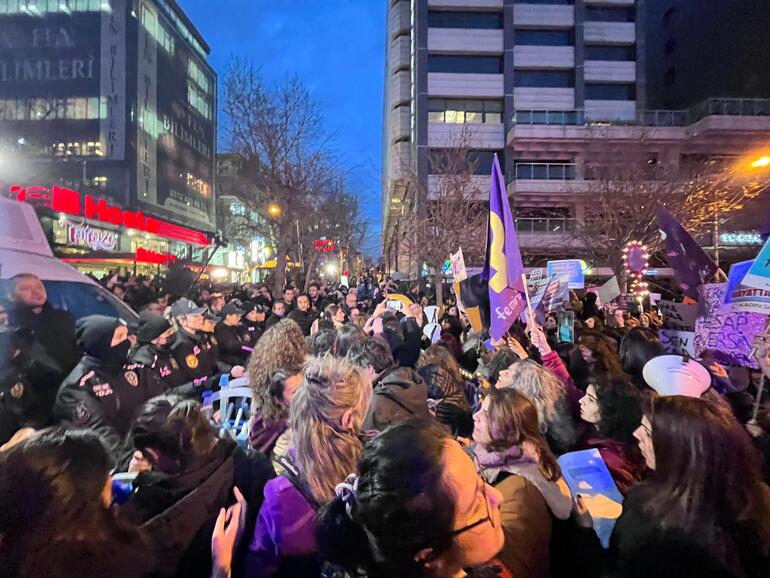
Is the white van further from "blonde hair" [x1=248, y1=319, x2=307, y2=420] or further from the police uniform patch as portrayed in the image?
"blonde hair" [x1=248, y1=319, x2=307, y2=420]

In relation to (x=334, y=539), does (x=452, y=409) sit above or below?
below

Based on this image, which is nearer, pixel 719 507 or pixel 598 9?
pixel 719 507

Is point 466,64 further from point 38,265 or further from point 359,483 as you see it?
point 359,483

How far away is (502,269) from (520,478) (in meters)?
3.13

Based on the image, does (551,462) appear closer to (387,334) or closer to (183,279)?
(387,334)

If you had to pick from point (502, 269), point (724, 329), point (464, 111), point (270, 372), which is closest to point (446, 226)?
point (724, 329)

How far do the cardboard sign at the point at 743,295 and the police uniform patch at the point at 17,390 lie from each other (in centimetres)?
614

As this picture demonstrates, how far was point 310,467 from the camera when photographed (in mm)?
1934

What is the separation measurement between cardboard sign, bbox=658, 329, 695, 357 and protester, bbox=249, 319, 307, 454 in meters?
4.80

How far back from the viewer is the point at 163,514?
185cm

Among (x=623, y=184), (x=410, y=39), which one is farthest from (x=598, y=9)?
(x=623, y=184)

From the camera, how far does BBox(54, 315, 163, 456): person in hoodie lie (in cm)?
329

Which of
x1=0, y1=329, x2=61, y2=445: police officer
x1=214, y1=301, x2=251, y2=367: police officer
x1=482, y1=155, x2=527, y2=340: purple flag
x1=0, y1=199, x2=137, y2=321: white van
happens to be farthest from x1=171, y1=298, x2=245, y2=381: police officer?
x1=482, y1=155, x2=527, y2=340: purple flag

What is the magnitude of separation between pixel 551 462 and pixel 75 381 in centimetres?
320
